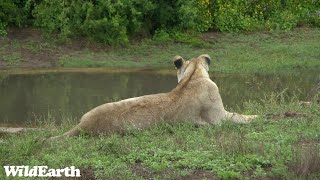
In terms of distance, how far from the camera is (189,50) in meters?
20.7

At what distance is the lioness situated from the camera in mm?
8086

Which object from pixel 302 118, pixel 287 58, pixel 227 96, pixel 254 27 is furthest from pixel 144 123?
pixel 254 27

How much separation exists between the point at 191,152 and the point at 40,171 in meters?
1.47

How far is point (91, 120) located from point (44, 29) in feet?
45.8

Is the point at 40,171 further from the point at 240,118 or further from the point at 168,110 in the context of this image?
the point at 240,118

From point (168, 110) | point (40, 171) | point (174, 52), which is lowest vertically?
point (174, 52)

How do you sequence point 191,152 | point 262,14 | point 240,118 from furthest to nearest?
1. point 262,14
2. point 240,118
3. point 191,152

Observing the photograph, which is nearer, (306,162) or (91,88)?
(306,162)

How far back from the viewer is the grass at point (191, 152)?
19.7 feet

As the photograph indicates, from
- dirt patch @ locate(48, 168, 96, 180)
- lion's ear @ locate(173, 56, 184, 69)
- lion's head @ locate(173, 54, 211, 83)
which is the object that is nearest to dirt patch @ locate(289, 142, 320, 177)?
dirt patch @ locate(48, 168, 96, 180)

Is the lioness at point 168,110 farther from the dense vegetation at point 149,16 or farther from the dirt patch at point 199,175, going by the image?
the dense vegetation at point 149,16

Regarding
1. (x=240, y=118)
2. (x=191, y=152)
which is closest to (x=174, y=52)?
(x=240, y=118)

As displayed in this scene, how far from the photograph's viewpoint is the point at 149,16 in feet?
72.8

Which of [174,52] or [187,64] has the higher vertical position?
[187,64]
